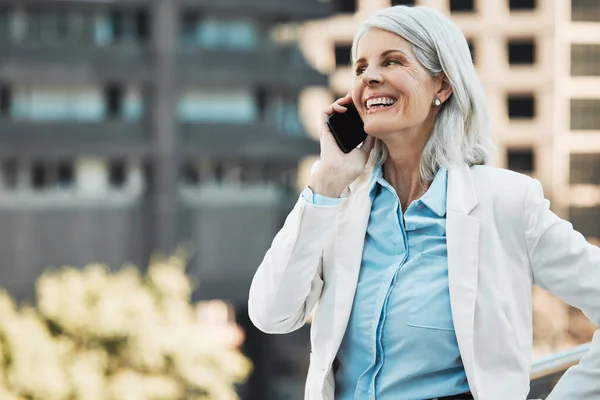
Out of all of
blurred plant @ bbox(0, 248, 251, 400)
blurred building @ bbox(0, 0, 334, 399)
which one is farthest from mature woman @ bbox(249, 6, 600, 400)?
blurred building @ bbox(0, 0, 334, 399)

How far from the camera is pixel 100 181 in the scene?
18953 millimetres

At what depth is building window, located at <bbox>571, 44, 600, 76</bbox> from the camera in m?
31.0

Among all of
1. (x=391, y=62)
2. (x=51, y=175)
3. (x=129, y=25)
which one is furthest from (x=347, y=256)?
(x=129, y=25)

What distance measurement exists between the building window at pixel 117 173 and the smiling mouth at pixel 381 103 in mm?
17960

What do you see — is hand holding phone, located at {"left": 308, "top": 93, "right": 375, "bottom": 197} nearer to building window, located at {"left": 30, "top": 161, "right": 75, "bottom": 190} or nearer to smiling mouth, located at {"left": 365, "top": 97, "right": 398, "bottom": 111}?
smiling mouth, located at {"left": 365, "top": 97, "right": 398, "bottom": 111}

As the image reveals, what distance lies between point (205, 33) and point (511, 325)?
61.5 feet

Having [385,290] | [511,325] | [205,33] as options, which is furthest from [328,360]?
[205,33]

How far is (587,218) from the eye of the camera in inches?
1097

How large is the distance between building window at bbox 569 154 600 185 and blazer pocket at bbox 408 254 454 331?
98.8 feet

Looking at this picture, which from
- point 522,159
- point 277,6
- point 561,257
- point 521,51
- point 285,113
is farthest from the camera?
→ point 522,159

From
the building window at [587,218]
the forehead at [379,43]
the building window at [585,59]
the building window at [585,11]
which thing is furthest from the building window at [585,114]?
the forehead at [379,43]

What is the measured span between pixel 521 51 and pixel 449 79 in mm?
30988

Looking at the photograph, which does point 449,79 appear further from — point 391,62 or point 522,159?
point 522,159

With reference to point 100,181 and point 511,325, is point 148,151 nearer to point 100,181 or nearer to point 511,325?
point 100,181
